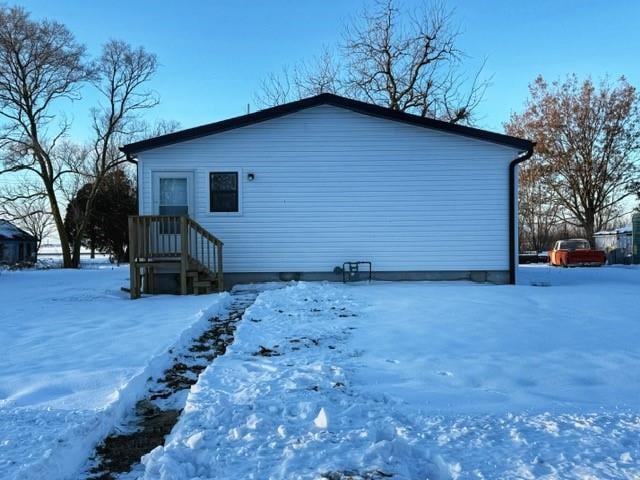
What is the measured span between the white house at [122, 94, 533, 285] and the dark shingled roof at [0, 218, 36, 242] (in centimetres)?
2231

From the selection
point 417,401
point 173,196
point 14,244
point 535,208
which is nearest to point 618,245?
point 535,208

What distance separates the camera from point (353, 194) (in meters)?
10.9

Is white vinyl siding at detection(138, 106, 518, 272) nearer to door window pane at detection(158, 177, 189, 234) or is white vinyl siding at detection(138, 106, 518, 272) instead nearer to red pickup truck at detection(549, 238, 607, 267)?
door window pane at detection(158, 177, 189, 234)

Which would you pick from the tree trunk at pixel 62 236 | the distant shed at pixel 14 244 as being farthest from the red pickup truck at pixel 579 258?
the distant shed at pixel 14 244

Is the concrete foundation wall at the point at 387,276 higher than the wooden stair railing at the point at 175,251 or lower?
lower

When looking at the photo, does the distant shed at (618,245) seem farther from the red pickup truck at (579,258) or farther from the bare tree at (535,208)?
Answer: the bare tree at (535,208)

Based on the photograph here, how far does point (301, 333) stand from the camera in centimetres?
578

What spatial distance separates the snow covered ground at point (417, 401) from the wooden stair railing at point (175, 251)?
343cm

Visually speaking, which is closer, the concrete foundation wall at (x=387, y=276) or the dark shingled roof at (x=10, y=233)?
the concrete foundation wall at (x=387, y=276)

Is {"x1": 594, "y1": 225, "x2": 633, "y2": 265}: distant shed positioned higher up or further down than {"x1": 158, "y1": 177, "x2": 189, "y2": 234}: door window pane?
further down

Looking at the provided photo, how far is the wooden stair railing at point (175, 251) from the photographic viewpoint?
9.38 metres

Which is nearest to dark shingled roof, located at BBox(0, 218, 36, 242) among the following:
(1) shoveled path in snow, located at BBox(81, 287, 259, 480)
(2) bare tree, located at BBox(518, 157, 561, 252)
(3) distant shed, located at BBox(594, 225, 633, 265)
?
(1) shoveled path in snow, located at BBox(81, 287, 259, 480)

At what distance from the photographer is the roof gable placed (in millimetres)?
10578

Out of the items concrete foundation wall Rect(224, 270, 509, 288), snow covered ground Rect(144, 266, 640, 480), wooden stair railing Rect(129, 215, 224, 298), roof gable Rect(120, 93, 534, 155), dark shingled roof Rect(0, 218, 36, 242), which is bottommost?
snow covered ground Rect(144, 266, 640, 480)
